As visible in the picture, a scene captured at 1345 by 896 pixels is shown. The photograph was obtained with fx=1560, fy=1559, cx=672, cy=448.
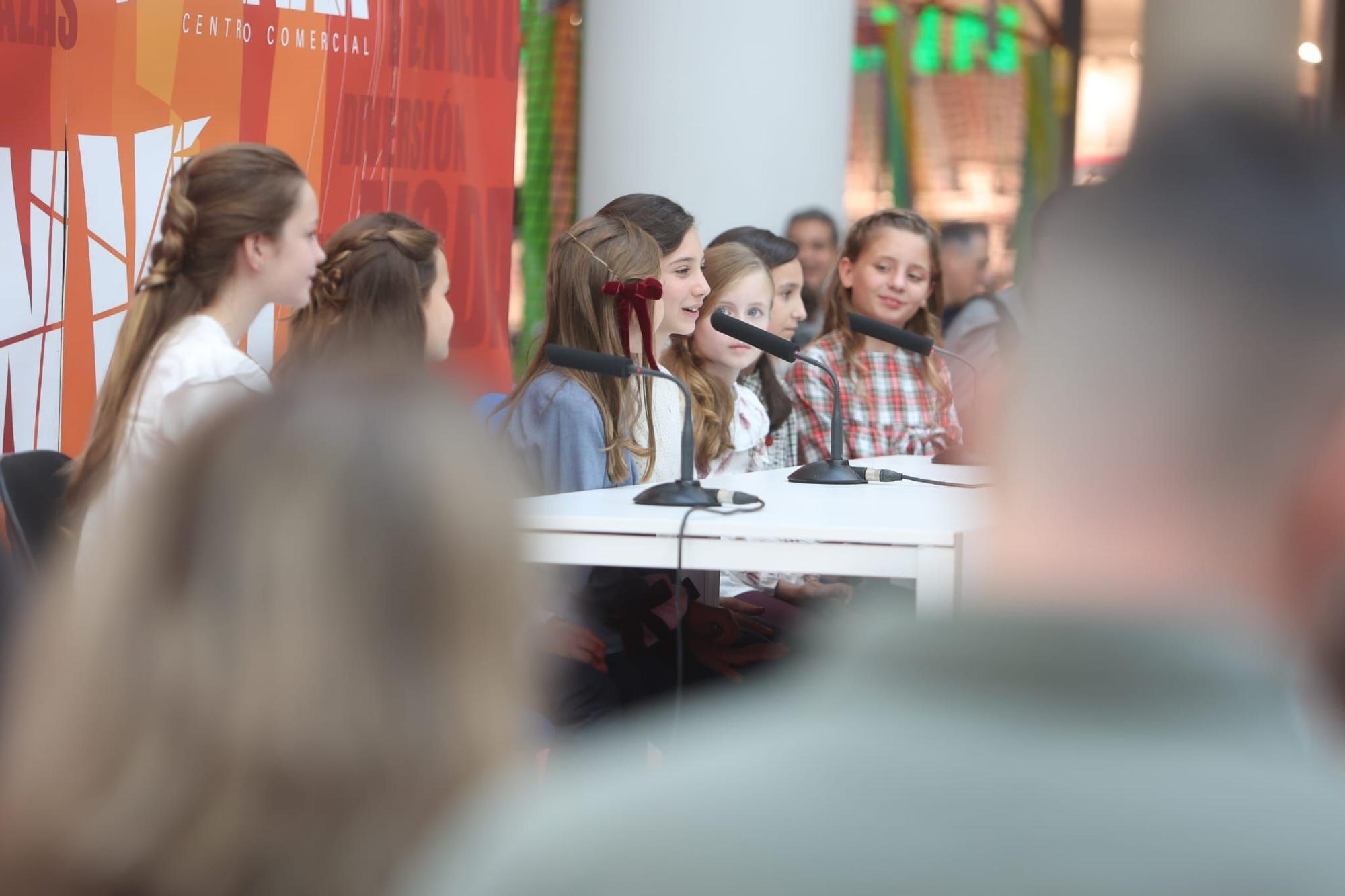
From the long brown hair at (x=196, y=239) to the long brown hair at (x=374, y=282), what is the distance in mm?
515

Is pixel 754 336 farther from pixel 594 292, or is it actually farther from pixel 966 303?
pixel 966 303

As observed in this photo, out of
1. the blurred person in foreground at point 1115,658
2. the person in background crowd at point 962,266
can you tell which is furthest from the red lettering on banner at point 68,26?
the person in background crowd at point 962,266

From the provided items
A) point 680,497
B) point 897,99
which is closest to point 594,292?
point 680,497

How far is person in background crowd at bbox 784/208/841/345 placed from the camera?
4.68 m

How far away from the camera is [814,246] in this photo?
4.73m

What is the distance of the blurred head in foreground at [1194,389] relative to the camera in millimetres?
508

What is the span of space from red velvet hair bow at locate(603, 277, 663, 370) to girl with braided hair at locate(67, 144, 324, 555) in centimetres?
58

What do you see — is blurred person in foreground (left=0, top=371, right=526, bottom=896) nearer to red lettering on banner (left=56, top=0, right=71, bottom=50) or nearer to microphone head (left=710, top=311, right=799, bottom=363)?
microphone head (left=710, top=311, right=799, bottom=363)

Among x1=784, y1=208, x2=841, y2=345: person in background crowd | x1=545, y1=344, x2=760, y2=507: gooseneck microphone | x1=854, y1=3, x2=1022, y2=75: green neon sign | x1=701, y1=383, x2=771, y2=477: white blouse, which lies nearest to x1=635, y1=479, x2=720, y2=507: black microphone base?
x1=545, y1=344, x2=760, y2=507: gooseneck microphone

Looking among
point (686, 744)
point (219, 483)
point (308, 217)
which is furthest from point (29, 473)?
point (686, 744)

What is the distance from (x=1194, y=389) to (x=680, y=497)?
1.71 metres

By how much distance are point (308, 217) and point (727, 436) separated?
40.1 inches

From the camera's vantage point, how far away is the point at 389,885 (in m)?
0.63

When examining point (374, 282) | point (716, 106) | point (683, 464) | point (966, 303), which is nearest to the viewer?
point (683, 464)
